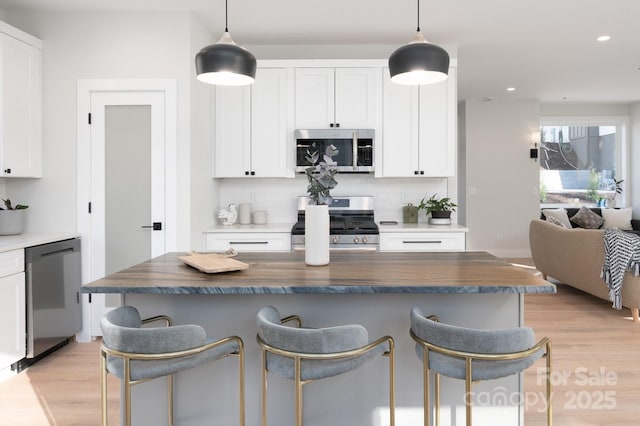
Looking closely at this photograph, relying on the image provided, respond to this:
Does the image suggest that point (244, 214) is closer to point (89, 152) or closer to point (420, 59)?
point (89, 152)

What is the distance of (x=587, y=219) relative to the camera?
707 centimetres

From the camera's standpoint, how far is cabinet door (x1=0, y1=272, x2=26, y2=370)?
9.51ft

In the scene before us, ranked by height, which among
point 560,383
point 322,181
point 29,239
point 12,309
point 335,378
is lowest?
point 560,383

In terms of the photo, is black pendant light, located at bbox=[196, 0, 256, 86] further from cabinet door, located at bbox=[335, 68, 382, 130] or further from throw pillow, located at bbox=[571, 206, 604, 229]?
throw pillow, located at bbox=[571, 206, 604, 229]

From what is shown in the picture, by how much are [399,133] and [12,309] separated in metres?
3.46

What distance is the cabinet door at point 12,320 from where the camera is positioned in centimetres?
290

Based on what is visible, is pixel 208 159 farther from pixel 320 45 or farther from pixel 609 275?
pixel 609 275

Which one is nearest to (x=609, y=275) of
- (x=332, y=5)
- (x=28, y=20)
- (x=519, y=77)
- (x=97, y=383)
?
(x=519, y=77)

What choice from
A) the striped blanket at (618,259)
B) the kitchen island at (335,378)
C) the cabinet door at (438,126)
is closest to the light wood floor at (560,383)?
the striped blanket at (618,259)

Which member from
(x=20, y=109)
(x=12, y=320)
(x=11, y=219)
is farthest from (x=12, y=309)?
(x=20, y=109)

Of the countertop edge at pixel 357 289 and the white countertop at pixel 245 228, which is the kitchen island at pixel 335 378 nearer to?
the countertop edge at pixel 357 289

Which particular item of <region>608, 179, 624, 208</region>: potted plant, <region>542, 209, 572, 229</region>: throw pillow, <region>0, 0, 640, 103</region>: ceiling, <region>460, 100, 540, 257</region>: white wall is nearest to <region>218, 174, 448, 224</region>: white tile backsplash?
<region>0, 0, 640, 103</region>: ceiling

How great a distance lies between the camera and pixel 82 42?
370cm

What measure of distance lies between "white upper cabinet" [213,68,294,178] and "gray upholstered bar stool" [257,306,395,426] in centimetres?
279
